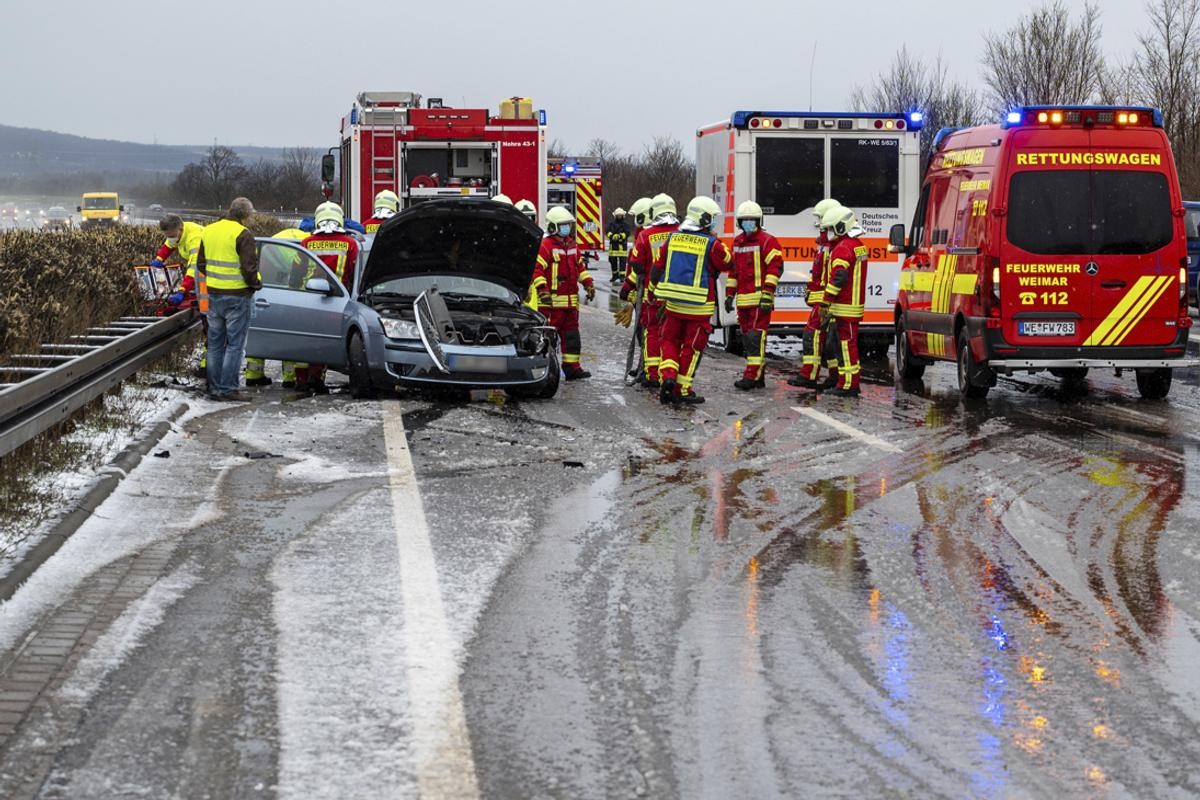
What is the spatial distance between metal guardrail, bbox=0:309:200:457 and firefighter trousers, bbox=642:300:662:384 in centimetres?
414

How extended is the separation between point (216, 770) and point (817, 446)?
280 inches

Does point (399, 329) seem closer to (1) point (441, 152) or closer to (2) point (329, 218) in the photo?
(2) point (329, 218)

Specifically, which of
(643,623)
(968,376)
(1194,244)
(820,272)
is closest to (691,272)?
(820,272)

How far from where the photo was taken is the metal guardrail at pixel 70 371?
8742 mm

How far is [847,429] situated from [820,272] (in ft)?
10.6

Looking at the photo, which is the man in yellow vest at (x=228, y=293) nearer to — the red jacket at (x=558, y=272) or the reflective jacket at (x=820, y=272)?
the red jacket at (x=558, y=272)

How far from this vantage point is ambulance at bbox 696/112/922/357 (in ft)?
60.5

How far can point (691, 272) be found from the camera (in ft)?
45.8

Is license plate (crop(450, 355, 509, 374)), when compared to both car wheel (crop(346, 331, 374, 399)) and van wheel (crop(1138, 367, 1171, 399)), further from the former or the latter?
van wheel (crop(1138, 367, 1171, 399))

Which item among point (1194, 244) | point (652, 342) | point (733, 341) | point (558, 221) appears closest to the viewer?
point (652, 342)

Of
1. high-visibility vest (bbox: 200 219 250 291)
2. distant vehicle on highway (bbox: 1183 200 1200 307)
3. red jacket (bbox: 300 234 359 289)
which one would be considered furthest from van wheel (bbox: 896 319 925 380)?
distant vehicle on highway (bbox: 1183 200 1200 307)

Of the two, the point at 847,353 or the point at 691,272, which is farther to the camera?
the point at 847,353

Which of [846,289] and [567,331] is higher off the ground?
[846,289]

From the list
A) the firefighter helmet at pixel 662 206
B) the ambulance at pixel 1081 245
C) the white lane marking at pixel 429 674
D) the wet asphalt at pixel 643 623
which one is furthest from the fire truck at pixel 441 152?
the white lane marking at pixel 429 674
